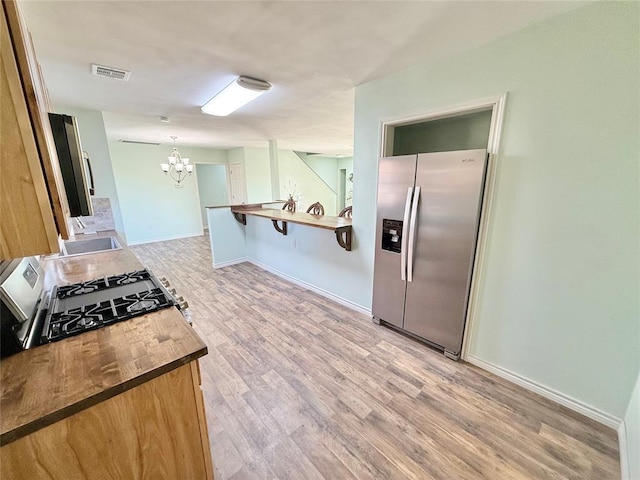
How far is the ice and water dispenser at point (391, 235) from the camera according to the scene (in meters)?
2.34

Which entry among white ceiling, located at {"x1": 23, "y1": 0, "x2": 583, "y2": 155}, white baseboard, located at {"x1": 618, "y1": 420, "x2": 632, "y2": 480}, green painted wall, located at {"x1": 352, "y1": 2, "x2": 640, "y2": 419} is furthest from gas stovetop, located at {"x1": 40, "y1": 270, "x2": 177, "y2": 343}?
white baseboard, located at {"x1": 618, "y1": 420, "x2": 632, "y2": 480}

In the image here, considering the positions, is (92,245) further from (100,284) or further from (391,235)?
(391,235)

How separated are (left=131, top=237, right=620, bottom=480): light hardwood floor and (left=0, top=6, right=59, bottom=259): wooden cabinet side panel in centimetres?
140

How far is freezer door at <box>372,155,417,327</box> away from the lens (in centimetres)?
219

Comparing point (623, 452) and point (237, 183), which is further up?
point (237, 183)

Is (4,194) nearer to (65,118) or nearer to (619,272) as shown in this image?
(65,118)

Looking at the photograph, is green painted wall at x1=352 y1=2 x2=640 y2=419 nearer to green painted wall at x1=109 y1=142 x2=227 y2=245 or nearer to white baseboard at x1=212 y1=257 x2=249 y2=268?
white baseboard at x1=212 y1=257 x2=249 y2=268

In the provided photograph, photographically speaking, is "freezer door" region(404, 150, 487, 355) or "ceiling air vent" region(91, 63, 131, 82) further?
"ceiling air vent" region(91, 63, 131, 82)

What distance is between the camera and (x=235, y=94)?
243 centimetres

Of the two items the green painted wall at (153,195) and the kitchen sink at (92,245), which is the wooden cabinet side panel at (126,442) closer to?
the kitchen sink at (92,245)

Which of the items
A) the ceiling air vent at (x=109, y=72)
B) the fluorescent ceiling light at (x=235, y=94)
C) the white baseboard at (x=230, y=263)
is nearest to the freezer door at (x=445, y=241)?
the fluorescent ceiling light at (x=235, y=94)

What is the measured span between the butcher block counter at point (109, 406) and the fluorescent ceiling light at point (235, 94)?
81.1 inches

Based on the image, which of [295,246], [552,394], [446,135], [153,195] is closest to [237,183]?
[153,195]

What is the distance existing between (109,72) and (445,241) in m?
3.03
